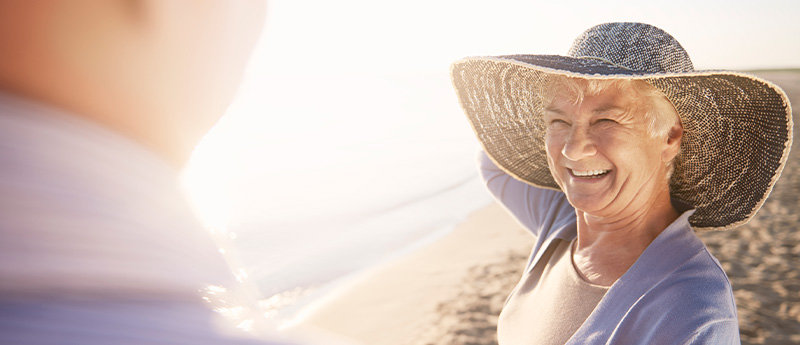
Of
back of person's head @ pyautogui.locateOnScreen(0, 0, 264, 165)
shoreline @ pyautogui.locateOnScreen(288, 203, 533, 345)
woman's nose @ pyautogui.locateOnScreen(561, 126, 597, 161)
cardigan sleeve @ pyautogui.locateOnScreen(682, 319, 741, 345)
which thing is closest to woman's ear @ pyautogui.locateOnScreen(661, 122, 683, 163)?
woman's nose @ pyautogui.locateOnScreen(561, 126, 597, 161)

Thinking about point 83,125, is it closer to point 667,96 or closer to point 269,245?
point 667,96

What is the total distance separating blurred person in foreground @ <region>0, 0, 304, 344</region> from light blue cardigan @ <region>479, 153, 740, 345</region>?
147 cm

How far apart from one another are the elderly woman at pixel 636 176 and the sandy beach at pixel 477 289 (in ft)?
8.84

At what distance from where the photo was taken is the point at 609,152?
195 centimetres

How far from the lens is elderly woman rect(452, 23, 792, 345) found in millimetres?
1647

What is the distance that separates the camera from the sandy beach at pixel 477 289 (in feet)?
15.3

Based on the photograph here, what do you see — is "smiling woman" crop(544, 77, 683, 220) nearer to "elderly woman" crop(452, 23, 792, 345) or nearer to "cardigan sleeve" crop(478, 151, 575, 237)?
"elderly woman" crop(452, 23, 792, 345)

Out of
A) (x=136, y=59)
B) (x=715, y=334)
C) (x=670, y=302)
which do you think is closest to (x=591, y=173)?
(x=670, y=302)

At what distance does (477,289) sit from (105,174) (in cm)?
565

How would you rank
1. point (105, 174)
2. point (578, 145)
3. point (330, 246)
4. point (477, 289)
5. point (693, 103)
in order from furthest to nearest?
point (330, 246)
point (477, 289)
point (578, 145)
point (693, 103)
point (105, 174)

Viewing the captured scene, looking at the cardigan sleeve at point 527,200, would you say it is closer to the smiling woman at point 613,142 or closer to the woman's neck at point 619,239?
the woman's neck at point 619,239

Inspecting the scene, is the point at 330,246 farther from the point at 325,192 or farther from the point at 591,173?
the point at 591,173

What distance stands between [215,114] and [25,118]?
179 millimetres

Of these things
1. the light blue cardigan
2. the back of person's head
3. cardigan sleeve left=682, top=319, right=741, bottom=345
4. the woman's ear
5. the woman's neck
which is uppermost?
the back of person's head
